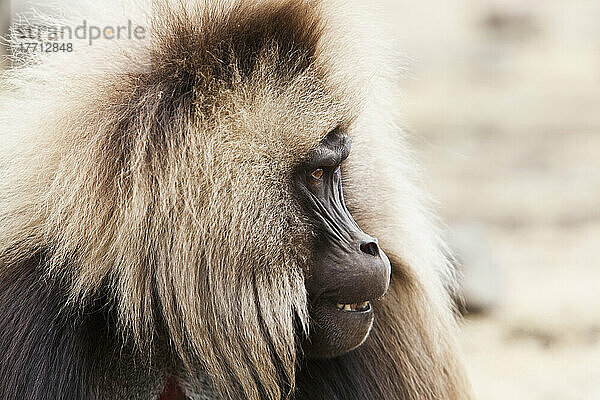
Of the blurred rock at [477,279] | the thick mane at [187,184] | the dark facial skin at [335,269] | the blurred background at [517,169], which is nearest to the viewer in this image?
the thick mane at [187,184]

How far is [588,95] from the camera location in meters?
10.4

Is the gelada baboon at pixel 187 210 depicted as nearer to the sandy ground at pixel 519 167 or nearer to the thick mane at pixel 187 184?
the thick mane at pixel 187 184

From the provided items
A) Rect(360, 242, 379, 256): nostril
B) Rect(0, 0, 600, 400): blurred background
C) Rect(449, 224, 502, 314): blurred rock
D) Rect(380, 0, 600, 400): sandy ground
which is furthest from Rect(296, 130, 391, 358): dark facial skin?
Rect(449, 224, 502, 314): blurred rock

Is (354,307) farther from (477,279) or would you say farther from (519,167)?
(519,167)

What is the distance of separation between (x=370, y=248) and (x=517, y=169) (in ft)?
20.6

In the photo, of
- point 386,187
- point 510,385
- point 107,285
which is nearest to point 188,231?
point 107,285

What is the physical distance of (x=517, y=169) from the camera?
843 cm

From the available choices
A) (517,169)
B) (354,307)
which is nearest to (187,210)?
(354,307)

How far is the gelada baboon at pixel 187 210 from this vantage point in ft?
7.41

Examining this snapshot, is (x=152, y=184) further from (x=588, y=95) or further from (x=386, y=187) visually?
(x=588, y=95)

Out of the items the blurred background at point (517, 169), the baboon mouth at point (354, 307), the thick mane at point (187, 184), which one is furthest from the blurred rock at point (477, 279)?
the thick mane at point (187, 184)

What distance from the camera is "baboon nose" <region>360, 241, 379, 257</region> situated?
2.43 m

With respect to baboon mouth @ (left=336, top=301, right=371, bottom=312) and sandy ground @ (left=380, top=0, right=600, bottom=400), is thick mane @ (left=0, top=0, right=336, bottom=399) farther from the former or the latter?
sandy ground @ (left=380, top=0, right=600, bottom=400)

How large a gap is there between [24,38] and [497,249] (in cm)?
448
